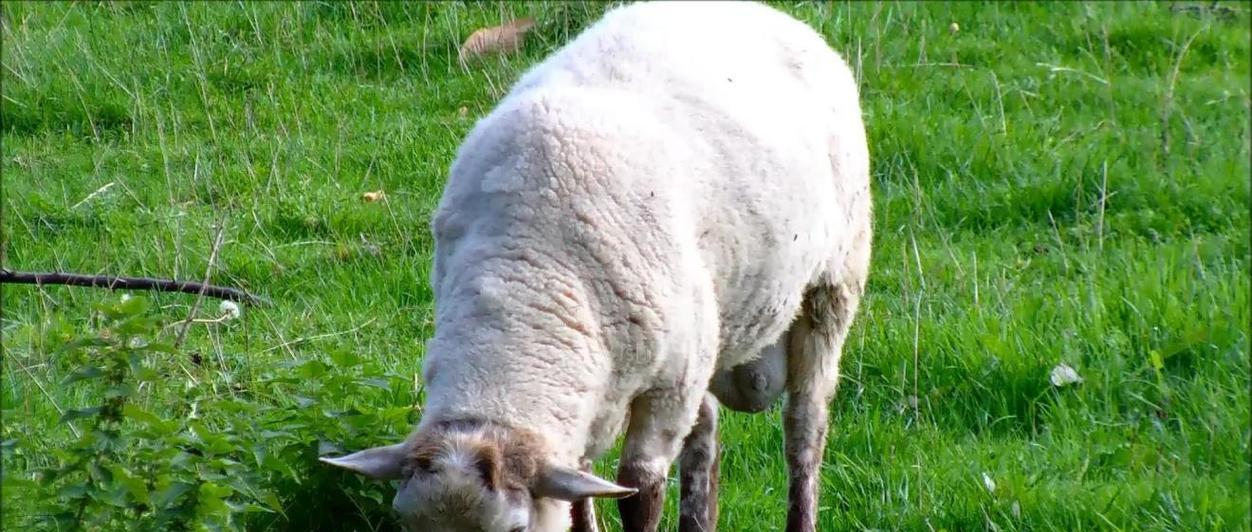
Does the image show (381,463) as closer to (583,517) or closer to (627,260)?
(627,260)

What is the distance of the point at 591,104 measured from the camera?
4.01m

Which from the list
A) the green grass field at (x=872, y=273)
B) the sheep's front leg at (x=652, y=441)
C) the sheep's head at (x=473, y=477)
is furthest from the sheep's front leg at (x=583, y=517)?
the sheep's head at (x=473, y=477)

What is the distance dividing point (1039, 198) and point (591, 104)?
3283mm

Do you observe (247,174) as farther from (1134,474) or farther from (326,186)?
(1134,474)

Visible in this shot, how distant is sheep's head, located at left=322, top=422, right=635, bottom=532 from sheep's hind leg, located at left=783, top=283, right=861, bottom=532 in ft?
5.48

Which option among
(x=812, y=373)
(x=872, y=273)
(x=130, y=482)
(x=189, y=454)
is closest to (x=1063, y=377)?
(x=812, y=373)

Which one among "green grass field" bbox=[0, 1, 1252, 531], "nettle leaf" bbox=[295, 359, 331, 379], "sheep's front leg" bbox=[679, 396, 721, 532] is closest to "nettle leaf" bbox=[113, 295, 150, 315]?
"green grass field" bbox=[0, 1, 1252, 531]

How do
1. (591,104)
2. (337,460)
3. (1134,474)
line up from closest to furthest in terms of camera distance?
(337,460) < (591,104) < (1134,474)

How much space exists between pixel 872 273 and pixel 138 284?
2702mm

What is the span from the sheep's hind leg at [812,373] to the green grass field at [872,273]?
16 cm

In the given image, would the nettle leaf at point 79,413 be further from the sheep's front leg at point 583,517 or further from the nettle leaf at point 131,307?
the sheep's front leg at point 583,517

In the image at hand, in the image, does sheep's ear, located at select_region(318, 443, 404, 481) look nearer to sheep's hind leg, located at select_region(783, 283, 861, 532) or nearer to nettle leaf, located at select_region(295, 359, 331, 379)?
nettle leaf, located at select_region(295, 359, 331, 379)

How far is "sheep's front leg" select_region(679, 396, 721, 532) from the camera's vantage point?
4703mm

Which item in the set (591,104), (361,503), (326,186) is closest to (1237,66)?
(326,186)
